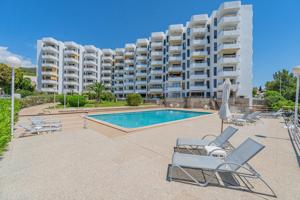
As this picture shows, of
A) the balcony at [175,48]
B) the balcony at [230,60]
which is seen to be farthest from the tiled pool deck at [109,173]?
the balcony at [175,48]

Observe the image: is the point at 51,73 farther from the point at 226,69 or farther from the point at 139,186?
the point at 139,186

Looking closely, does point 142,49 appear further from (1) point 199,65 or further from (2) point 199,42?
(1) point 199,65

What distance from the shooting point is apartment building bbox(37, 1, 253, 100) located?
31219 mm

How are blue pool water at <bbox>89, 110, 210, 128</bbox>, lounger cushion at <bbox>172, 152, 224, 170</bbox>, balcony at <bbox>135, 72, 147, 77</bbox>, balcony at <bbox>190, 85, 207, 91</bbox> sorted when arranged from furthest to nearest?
1. balcony at <bbox>135, 72, 147, 77</bbox>
2. balcony at <bbox>190, 85, 207, 91</bbox>
3. blue pool water at <bbox>89, 110, 210, 128</bbox>
4. lounger cushion at <bbox>172, 152, 224, 170</bbox>

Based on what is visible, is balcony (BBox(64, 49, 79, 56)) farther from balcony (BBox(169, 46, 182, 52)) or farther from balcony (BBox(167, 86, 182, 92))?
balcony (BBox(167, 86, 182, 92))

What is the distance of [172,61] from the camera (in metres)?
40.0

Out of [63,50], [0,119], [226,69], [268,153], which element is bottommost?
[268,153]

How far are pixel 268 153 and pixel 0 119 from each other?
9163 mm

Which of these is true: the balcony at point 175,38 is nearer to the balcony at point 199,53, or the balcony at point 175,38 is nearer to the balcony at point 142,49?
the balcony at point 199,53

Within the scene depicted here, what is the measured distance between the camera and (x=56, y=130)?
28.3 ft

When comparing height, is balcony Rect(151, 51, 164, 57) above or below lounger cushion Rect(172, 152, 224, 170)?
above

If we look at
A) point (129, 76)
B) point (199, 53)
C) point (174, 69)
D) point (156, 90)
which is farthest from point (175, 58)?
point (129, 76)

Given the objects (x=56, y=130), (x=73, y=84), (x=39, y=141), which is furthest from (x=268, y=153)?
(x=73, y=84)

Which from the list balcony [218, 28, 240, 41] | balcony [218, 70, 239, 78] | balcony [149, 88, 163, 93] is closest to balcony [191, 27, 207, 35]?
balcony [218, 28, 240, 41]
